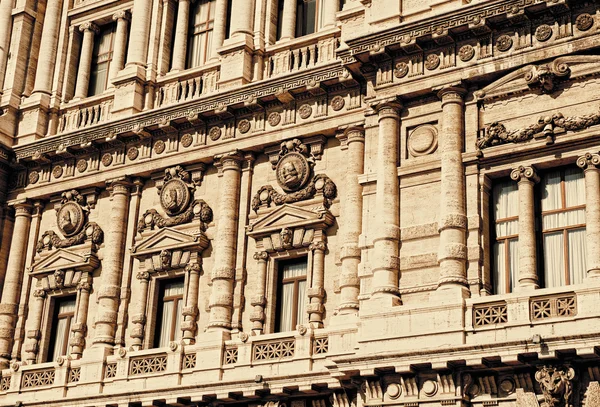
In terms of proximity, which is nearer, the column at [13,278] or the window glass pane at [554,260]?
the window glass pane at [554,260]

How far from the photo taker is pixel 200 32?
28.3 meters

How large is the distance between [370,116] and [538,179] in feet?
13.4

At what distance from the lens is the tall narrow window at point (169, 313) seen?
25.1 metres

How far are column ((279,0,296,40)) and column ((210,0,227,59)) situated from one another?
1.68m

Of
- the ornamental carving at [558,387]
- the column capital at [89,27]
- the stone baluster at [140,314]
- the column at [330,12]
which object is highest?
the column capital at [89,27]

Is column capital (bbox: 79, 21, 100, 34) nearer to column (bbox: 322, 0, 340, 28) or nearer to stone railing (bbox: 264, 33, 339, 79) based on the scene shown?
stone railing (bbox: 264, 33, 339, 79)

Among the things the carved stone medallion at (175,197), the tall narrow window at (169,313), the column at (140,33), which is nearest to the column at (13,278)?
the tall narrow window at (169,313)

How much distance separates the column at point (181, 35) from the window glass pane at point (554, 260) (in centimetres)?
1133

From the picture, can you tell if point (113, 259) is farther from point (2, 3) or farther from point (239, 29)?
point (2, 3)

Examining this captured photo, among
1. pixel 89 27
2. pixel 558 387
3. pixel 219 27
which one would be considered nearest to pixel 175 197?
pixel 219 27

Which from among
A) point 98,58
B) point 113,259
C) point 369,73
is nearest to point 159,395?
point 113,259

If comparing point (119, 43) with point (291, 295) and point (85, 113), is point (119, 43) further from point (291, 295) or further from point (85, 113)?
point (291, 295)

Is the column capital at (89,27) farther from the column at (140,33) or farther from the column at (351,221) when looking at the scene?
the column at (351,221)

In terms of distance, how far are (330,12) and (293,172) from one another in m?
4.18
